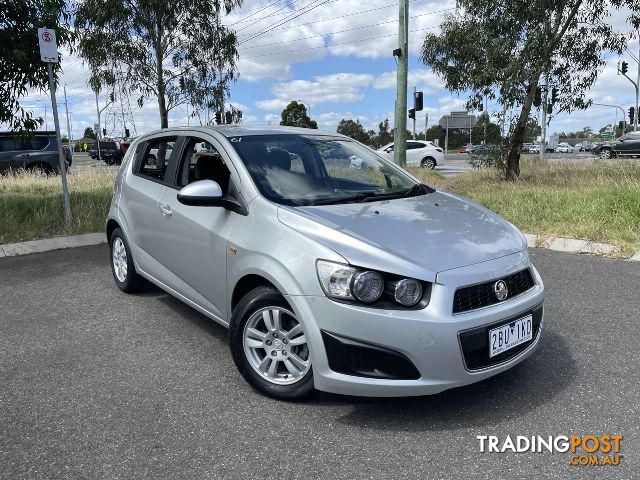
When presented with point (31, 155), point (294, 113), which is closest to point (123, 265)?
point (31, 155)

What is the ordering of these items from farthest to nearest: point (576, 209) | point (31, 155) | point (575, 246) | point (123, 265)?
1. point (31, 155)
2. point (576, 209)
3. point (575, 246)
4. point (123, 265)

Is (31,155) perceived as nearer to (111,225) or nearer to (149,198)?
(111,225)

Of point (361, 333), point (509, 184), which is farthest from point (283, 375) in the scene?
point (509, 184)

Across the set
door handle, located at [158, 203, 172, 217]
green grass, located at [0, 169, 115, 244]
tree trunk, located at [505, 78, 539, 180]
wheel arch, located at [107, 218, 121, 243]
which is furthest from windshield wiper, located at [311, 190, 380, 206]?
tree trunk, located at [505, 78, 539, 180]

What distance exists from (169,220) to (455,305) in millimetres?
2315

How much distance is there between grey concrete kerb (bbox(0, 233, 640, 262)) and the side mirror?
4843 mm

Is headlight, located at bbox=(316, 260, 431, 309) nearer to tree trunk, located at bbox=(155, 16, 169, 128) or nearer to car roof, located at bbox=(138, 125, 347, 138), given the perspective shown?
car roof, located at bbox=(138, 125, 347, 138)

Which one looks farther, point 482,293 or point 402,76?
point 402,76

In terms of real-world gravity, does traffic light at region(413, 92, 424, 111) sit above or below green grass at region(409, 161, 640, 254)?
above

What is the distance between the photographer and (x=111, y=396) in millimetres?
3180

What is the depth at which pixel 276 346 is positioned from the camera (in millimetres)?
3070

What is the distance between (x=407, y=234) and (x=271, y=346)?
3.26 feet

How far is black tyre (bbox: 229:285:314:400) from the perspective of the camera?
2971 mm

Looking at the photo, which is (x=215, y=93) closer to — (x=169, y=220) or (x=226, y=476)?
(x=169, y=220)
